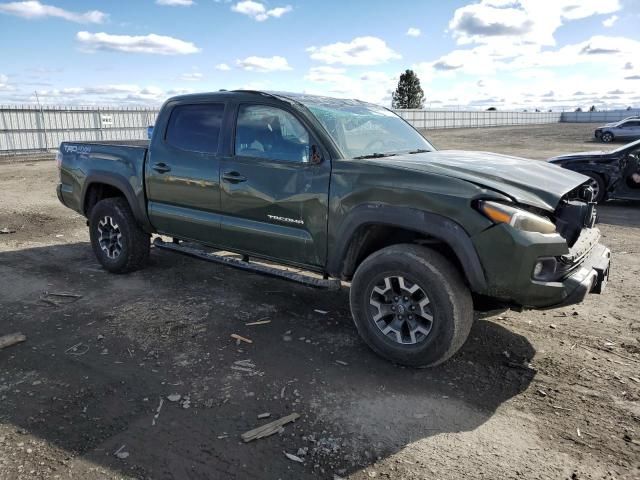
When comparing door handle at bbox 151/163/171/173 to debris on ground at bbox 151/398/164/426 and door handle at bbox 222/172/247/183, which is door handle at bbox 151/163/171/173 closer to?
door handle at bbox 222/172/247/183

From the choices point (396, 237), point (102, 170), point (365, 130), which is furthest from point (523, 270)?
point (102, 170)

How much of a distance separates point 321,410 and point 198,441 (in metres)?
0.75

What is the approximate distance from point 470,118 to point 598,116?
1862 centimetres

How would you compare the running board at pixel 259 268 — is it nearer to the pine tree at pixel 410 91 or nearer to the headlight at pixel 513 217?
the headlight at pixel 513 217

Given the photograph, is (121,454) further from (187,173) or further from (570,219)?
(570,219)

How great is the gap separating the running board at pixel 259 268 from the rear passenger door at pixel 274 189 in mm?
122

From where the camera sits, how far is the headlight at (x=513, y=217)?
318 cm

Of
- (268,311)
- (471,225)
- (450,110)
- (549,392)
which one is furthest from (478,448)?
(450,110)

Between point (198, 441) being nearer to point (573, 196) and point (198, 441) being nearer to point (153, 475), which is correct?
point (153, 475)

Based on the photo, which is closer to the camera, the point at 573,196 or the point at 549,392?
the point at 549,392

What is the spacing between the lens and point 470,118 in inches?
2205

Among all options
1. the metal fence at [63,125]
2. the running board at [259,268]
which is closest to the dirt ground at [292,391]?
the running board at [259,268]

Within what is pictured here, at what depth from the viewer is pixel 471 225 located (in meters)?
3.28

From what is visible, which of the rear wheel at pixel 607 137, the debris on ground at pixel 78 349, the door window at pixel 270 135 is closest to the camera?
the debris on ground at pixel 78 349
